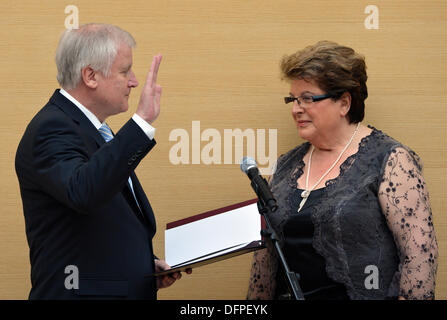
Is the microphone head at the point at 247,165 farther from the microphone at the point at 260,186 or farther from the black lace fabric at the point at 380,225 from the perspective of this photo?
the black lace fabric at the point at 380,225

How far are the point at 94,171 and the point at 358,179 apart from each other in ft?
3.17

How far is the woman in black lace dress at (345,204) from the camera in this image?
1.88m

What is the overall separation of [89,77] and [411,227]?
108cm

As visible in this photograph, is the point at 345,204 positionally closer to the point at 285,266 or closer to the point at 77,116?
the point at 285,266

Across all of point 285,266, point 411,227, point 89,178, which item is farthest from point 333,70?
point 89,178

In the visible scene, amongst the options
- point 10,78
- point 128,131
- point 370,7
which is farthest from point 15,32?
point 370,7

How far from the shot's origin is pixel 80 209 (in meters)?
1.38

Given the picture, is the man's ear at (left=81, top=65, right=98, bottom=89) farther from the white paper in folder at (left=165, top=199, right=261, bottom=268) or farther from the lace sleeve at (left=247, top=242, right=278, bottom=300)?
the lace sleeve at (left=247, top=242, right=278, bottom=300)

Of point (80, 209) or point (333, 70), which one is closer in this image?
point (80, 209)

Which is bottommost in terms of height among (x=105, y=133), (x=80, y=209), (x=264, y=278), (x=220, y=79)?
(x=264, y=278)

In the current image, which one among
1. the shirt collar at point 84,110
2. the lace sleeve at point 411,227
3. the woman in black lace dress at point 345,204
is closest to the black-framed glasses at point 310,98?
the woman in black lace dress at point 345,204

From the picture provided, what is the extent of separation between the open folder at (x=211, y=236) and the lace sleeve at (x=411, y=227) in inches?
18.4

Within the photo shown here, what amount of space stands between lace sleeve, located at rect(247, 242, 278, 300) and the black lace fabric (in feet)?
0.94

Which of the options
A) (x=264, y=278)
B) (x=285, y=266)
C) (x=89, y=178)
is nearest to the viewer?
(x=89, y=178)
